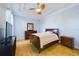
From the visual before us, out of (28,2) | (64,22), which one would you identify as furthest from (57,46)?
(28,2)

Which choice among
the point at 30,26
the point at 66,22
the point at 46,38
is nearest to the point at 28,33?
the point at 30,26

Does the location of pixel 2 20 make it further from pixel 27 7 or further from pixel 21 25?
pixel 27 7

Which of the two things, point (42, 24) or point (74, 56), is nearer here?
point (74, 56)

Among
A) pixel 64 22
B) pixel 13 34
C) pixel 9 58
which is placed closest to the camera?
pixel 9 58

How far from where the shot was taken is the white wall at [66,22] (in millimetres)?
1810

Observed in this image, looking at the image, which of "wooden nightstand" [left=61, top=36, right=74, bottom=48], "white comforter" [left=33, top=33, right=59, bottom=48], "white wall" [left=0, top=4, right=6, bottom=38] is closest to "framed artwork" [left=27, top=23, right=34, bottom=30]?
"white comforter" [left=33, top=33, right=59, bottom=48]

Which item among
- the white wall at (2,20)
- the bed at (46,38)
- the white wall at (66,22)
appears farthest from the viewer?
the bed at (46,38)

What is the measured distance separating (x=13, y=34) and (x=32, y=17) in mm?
460

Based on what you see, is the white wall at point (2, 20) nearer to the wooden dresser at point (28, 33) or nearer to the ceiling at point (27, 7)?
the ceiling at point (27, 7)

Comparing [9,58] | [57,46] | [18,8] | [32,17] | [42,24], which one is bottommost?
[9,58]

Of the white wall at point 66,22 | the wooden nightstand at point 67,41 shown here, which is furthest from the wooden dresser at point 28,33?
the wooden nightstand at point 67,41

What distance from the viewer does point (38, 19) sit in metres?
1.92

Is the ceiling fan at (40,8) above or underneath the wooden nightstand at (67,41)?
above

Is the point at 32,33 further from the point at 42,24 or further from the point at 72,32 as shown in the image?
the point at 72,32
